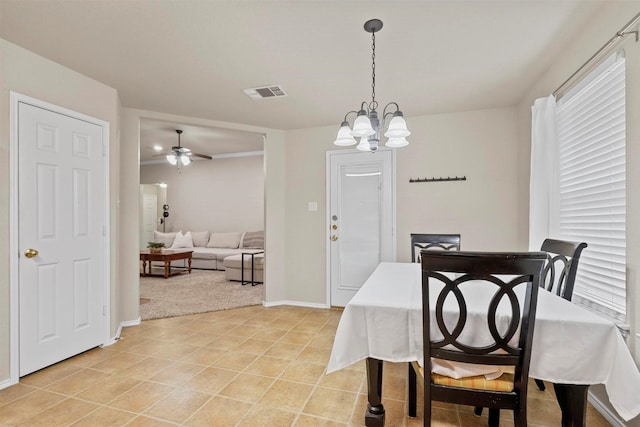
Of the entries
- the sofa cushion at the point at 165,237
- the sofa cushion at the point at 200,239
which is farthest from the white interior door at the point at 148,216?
the sofa cushion at the point at 200,239

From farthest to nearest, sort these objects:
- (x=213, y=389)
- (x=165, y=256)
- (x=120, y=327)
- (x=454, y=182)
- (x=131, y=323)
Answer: (x=165, y=256), (x=454, y=182), (x=131, y=323), (x=120, y=327), (x=213, y=389)

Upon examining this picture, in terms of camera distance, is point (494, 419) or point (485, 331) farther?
point (494, 419)

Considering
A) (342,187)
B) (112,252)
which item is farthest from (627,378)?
(112,252)

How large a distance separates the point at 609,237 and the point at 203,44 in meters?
2.86

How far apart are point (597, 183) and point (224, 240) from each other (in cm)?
668

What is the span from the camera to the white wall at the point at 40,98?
218cm

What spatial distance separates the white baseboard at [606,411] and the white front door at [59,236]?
12.4 feet

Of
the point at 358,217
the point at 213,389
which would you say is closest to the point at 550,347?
the point at 213,389

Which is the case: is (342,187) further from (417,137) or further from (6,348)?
(6,348)

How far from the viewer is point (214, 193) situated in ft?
25.6

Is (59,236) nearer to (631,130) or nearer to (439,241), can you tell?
(439,241)

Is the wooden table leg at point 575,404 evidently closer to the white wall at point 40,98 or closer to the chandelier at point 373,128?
the chandelier at point 373,128

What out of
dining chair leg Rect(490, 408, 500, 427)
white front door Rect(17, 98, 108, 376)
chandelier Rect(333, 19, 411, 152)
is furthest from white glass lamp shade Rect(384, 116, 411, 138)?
white front door Rect(17, 98, 108, 376)

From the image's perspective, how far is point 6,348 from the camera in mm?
2189
